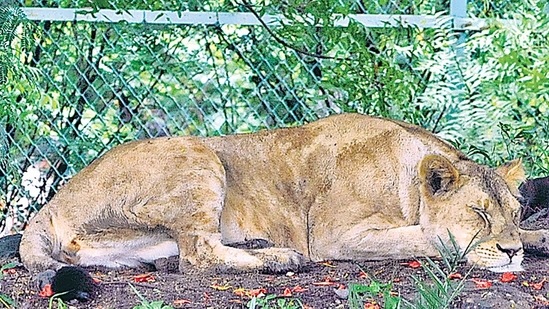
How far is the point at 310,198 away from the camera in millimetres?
4566

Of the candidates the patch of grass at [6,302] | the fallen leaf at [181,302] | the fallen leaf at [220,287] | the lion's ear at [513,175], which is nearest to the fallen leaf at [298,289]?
the fallen leaf at [220,287]

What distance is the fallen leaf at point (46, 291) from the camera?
3371mm

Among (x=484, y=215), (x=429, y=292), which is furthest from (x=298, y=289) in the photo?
(x=429, y=292)

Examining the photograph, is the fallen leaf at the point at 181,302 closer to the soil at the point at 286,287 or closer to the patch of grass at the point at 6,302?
the soil at the point at 286,287

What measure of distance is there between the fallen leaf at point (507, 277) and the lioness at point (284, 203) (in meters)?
0.07

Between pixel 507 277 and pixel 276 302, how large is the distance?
0.99 m

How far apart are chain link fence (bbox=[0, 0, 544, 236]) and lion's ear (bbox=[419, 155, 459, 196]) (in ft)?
5.04

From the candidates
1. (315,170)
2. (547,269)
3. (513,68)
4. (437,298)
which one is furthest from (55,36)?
(437,298)

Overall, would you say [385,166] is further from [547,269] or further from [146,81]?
[146,81]

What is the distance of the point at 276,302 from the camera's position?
10.8 ft

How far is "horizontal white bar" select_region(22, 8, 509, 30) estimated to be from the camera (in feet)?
18.4

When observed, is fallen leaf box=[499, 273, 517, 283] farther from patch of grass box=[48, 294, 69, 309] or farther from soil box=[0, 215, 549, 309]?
patch of grass box=[48, 294, 69, 309]

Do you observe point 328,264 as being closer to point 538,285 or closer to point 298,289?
point 298,289

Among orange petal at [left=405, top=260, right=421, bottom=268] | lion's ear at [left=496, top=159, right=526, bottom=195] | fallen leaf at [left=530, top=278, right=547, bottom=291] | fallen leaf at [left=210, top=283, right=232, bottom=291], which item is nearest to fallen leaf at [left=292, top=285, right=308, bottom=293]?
fallen leaf at [left=210, top=283, right=232, bottom=291]
